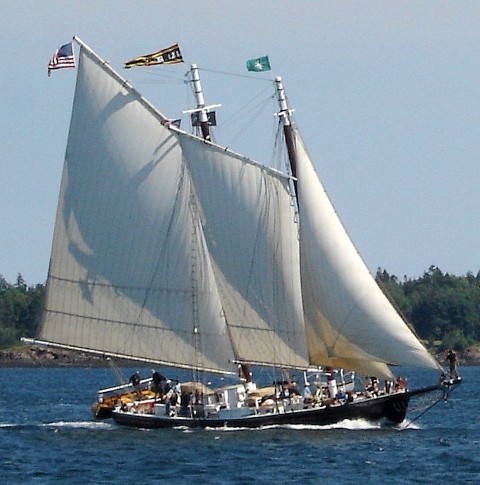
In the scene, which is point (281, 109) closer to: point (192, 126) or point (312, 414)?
point (192, 126)

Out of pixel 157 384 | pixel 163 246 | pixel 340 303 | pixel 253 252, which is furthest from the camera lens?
pixel 157 384

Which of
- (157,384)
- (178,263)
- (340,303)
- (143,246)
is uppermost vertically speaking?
(143,246)

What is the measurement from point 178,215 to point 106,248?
11.6 ft

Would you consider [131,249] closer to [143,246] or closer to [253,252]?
[143,246]

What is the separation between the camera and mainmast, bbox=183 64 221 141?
281 ft

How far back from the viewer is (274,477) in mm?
65312

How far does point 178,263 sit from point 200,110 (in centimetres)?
736

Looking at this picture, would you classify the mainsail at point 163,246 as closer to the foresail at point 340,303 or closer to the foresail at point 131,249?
the foresail at point 131,249

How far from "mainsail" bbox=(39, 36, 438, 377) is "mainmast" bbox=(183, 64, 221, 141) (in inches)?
90.1

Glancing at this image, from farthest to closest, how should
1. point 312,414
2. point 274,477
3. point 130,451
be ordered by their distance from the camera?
point 312,414 < point 130,451 < point 274,477

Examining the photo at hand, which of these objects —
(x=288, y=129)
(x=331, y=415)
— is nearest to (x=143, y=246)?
(x=288, y=129)

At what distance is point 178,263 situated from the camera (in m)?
83.6

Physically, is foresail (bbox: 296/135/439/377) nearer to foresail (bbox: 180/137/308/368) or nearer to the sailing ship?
the sailing ship


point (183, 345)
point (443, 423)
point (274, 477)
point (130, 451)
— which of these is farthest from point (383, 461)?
point (443, 423)
